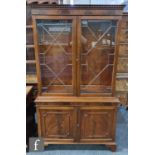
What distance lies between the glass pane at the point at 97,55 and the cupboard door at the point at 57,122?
0.31m

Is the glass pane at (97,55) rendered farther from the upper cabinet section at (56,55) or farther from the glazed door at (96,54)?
the upper cabinet section at (56,55)

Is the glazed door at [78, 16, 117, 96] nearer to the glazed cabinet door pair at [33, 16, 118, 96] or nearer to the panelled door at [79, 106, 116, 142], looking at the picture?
the glazed cabinet door pair at [33, 16, 118, 96]

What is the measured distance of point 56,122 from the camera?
229cm

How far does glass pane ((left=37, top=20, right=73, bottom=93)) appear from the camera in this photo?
2125 mm

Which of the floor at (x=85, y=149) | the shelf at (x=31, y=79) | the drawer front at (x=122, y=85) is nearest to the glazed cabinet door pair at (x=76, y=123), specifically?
the floor at (x=85, y=149)

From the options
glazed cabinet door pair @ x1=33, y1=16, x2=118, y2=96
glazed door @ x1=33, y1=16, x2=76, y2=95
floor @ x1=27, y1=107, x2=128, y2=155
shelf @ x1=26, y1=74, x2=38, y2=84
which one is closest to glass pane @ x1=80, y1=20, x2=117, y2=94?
glazed cabinet door pair @ x1=33, y1=16, x2=118, y2=96

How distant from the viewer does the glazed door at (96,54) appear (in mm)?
2104

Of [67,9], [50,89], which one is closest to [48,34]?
[67,9]

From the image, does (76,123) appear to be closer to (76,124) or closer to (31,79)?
(76,124)

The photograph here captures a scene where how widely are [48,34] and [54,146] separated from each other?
4.30 feet
